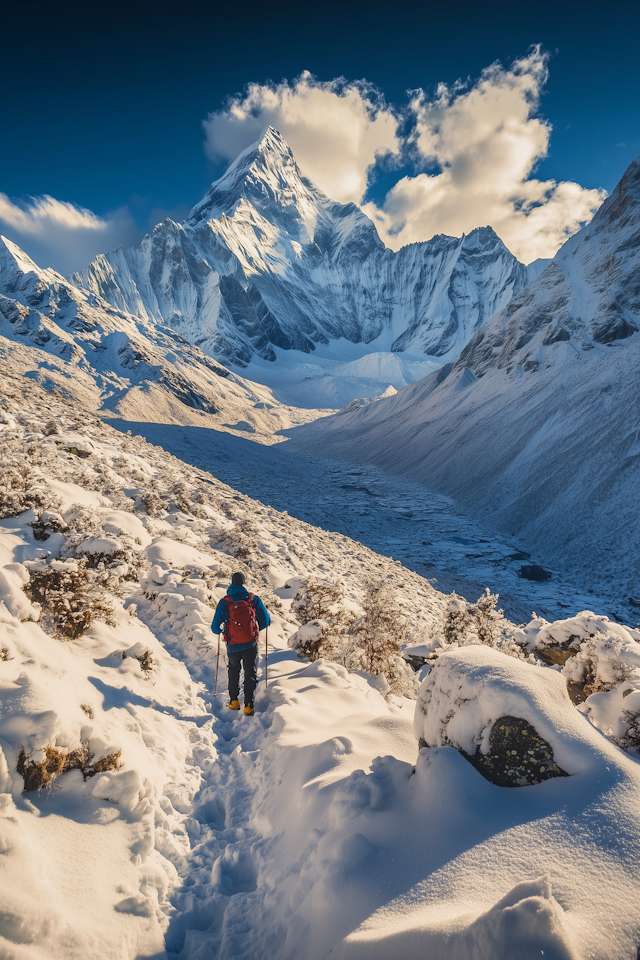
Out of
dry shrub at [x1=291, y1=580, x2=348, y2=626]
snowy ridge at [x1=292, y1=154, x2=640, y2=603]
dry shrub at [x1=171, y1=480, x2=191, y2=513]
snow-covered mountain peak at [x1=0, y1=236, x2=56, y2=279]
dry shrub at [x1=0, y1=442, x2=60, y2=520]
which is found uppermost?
snow-covered mountain peak at [x1=0, y1=236, x2=56, y2=279]

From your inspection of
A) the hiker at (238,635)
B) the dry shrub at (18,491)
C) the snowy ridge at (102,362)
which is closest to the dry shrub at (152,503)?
the dry shrub at (18,491)

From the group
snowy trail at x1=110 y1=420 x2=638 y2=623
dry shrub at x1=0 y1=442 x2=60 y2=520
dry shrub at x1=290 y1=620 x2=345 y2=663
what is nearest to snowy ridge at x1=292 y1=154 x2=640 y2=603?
snowy trail at x1=110 y1=420 x2=638 y2=623

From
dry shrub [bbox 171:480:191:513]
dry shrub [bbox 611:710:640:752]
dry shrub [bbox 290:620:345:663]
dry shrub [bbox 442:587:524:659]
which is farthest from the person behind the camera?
dry shrub [bbox 171:480:191:513]

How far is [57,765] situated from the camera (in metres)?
3.11

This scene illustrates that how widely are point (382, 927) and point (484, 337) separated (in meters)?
64.0

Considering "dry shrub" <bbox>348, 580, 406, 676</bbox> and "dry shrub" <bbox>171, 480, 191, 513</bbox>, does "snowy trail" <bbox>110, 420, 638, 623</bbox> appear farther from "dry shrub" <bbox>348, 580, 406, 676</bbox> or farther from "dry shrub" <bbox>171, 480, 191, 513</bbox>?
"dry shrub" <bbox>348, 580, 406, 676</bbox>

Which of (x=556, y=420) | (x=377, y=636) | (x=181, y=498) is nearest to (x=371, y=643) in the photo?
(x=377, y=636)

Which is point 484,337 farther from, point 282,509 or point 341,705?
point 341,705

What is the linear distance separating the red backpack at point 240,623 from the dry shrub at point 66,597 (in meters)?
1.83

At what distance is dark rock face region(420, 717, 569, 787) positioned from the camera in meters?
3.18

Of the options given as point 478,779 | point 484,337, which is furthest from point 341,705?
point 484,337

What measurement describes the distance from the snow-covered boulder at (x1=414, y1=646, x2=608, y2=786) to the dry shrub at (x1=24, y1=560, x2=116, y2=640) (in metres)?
4.30

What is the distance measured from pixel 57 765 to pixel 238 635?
250cm

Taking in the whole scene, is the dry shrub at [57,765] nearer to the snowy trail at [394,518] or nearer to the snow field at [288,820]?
the snow field at [288,820]
